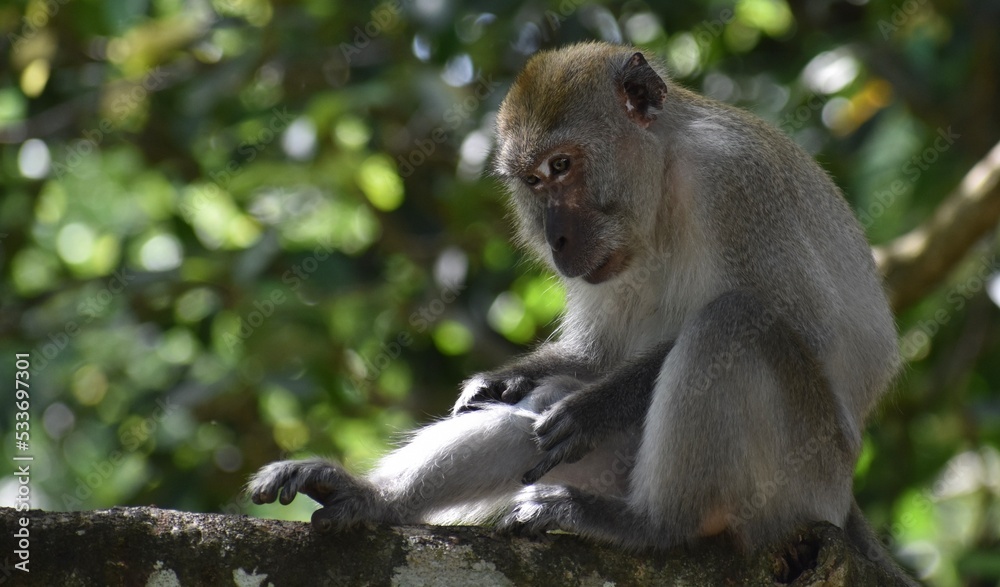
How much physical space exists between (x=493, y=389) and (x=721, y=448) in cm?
162

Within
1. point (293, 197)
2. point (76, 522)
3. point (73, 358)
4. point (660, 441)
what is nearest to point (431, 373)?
point (293, 197)

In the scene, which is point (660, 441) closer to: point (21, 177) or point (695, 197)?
point (695, 197)

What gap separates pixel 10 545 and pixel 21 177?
6.48m

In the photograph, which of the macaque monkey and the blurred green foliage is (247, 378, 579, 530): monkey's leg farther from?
the blurred green foliage

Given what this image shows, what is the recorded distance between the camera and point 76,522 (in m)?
4.02

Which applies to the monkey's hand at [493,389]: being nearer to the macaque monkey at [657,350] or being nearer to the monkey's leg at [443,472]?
the macaque monkey at [657,350]

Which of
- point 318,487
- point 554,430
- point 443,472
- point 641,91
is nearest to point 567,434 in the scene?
point 554,430

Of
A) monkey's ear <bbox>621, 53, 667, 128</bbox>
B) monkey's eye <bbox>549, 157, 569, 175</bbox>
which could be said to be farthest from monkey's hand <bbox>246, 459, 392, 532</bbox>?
monkey's ear <bbox>621, 53, 667, 128</bbox>
